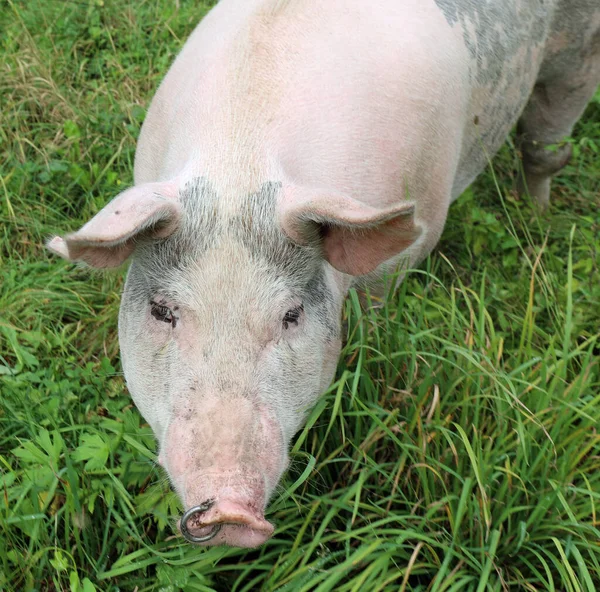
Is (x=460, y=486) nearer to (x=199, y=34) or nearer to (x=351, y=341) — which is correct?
(x=351, y=341)

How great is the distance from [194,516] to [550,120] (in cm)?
353

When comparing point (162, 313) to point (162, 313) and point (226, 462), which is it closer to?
point (162, 313)

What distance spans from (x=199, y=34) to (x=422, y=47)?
0.89 m

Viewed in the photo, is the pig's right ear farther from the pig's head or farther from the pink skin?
the pink skin

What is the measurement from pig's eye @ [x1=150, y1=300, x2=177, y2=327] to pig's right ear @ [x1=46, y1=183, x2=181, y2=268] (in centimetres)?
16

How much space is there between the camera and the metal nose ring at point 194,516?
190cm

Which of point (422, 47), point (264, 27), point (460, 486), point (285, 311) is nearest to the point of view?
point (285, 311)

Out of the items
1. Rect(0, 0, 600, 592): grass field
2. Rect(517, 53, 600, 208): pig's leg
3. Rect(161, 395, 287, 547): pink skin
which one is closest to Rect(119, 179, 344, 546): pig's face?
Rect(161, 395, 287, 547): pink skin

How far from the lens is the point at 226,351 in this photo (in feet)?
6.87

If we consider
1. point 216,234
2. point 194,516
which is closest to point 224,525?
point 194,516

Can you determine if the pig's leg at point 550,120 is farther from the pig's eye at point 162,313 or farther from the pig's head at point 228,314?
the pig's eye at point 162,313

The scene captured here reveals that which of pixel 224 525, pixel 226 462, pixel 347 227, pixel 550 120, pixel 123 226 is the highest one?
pixel 123 226

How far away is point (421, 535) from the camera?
2371 mm

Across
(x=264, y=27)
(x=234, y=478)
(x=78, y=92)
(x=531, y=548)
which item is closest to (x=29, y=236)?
(x=78, y=92)
